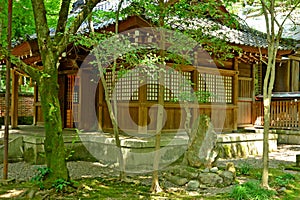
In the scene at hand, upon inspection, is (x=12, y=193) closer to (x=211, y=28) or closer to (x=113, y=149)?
(x=113, y=149)

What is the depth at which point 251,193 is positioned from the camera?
203 inches

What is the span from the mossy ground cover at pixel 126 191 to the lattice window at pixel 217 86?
15.6 feet

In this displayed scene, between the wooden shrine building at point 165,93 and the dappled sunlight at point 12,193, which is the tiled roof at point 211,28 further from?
the dappled sunlight at point 12,193

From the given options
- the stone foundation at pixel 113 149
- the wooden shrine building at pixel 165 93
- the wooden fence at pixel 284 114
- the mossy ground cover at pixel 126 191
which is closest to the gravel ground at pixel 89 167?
the stone foundation at pixel 113 149

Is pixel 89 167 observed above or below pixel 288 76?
below

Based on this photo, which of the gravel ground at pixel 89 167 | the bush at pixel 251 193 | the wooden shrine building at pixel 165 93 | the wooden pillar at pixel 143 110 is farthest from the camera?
the wooden shrine building at pixel 165 93

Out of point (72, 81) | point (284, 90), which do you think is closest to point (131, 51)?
point (72, 81)

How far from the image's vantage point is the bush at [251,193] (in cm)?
502

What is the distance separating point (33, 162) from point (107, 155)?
1.79 meters

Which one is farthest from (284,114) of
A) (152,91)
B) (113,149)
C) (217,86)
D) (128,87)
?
(113,149)

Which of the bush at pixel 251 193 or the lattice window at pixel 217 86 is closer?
the bush at pixel 251 193

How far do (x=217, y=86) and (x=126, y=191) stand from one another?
6.38m

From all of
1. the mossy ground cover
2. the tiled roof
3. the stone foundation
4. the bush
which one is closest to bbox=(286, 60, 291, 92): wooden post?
the tiled roof

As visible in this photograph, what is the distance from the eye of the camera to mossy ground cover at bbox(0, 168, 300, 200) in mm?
5129
